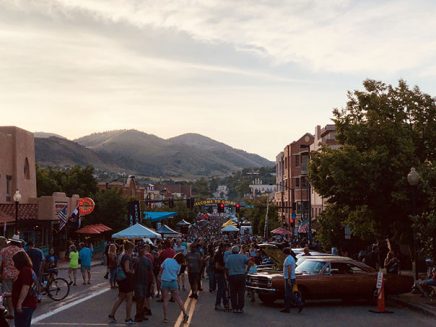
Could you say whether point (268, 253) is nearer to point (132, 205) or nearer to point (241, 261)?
point (241, 261)

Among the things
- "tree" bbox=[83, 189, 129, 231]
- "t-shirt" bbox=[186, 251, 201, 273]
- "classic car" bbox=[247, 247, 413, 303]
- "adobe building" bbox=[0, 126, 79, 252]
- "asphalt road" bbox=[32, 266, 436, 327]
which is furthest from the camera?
"tree" bbox=[83, 189, 129, 231]

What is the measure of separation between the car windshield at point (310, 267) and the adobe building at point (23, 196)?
80.7 feet

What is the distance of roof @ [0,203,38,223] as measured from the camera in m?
39.5

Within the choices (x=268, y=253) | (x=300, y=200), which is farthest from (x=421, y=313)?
(x=300, y=200)

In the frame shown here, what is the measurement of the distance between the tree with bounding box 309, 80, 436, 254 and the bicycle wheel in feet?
33.9

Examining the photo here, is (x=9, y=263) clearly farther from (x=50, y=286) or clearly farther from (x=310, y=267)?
(x=310, y=267)

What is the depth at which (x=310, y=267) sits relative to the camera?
20.3 m

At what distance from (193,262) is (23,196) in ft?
94.7

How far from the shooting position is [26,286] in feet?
33.0

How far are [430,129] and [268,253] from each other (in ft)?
28.6

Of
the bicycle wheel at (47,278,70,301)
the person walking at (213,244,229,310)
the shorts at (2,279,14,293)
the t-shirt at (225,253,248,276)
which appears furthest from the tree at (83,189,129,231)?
the shorts at (2,279,14,293)

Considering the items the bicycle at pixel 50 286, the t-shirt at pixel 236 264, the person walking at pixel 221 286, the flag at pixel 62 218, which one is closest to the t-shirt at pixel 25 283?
the t-shirt at pixel 236 264

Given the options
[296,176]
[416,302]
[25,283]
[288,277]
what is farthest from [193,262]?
[296,176]

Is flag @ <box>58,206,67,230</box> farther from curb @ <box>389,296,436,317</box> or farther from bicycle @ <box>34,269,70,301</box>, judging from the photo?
curb @ <box>389,296,436,317</box>
